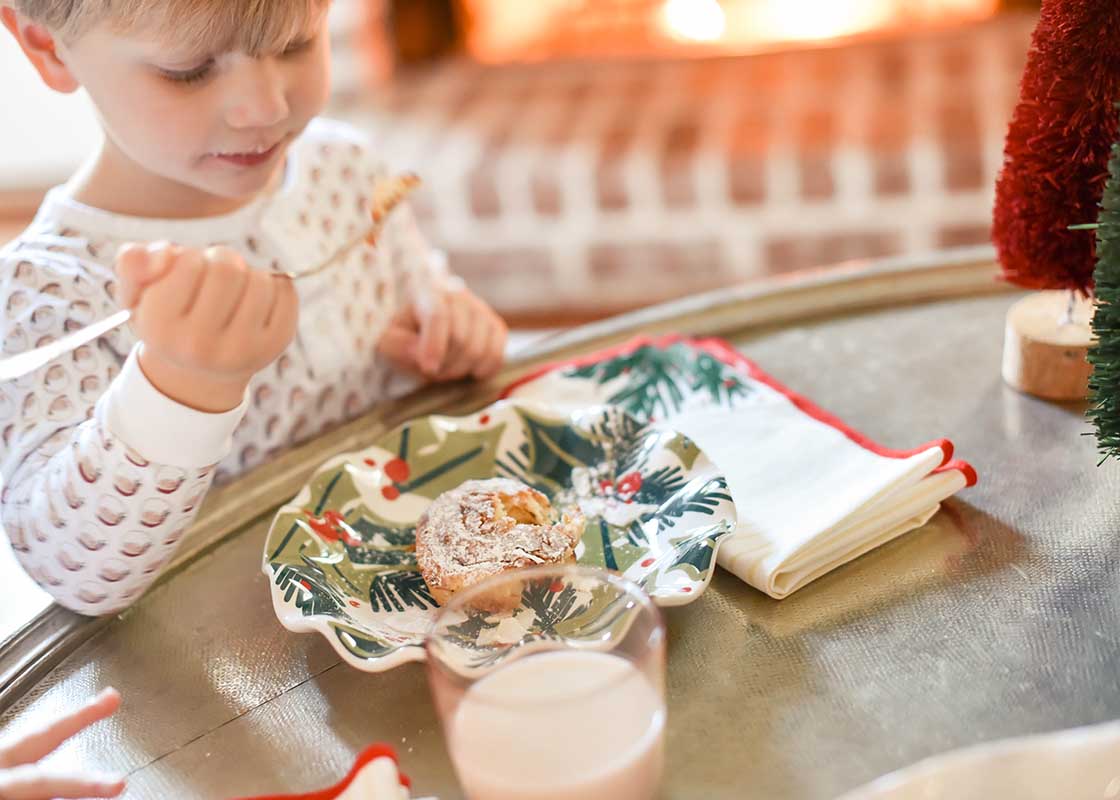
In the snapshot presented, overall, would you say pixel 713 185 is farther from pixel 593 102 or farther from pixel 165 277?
Answer: pixel 165 277

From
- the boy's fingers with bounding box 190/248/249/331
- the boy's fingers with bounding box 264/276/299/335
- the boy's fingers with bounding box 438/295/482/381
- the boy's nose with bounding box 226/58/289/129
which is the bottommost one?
the boy's fingers with bounding box 438/295/482/381

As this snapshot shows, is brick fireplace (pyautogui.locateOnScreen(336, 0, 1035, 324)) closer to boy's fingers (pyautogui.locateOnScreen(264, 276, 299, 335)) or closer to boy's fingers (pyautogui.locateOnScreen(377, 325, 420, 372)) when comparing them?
boy's fingers (pyautogui.locateOnScreen(377, 325, 420, 372))

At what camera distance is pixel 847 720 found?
0.59 meters

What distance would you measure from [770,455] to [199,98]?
0.48 m

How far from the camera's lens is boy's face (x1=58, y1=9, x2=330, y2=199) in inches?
31.7

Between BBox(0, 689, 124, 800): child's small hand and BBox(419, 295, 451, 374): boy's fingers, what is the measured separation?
0.45 metres

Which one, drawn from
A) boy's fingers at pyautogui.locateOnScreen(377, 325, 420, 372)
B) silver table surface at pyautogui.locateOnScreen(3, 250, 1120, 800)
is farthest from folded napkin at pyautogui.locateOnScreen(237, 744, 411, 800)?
boy's fingers at pyautogui.locateOnScreen(377, 325, 420, 372)

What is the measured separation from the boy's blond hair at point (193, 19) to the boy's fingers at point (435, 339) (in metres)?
0.28

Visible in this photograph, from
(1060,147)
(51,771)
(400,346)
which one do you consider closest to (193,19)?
(400,346)

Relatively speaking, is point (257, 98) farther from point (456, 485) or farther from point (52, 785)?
point (52, 785)

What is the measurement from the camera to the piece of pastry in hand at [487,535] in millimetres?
689

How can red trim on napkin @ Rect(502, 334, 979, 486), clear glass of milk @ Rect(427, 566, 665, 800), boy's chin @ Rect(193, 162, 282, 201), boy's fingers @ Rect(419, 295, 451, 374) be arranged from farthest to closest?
boy's fingers @ Rect(419, 295, 451, 374), boy's chin @ Rect(193, 162, 282, 201), red trim on napkin @ Rect(502, 334, 979, 486), clear glass of milk @ Rect(427, 566, 665, 800)

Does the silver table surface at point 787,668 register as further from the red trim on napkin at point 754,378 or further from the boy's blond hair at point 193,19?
the boy's blond hair at point 193,19

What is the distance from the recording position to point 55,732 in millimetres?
592
